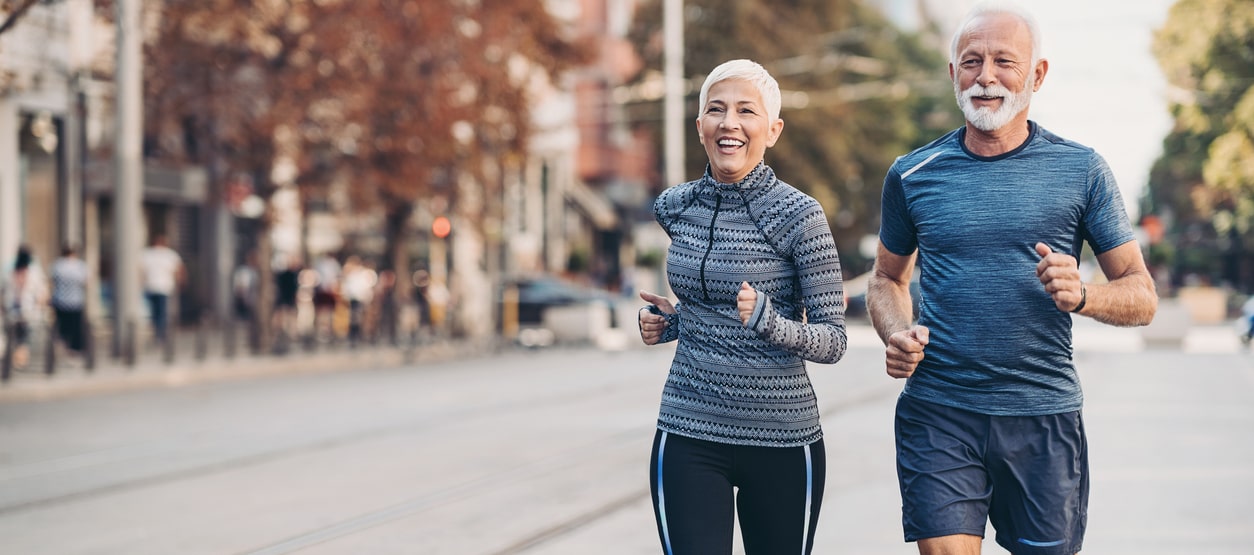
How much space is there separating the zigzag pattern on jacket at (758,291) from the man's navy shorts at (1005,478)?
30cm

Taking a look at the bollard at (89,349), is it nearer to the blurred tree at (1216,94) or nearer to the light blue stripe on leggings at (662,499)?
the light blue stripe on leggings at (662,499)

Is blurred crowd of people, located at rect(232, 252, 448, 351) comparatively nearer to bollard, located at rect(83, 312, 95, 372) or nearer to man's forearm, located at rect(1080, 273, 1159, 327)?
bollard, located at rect(83, 312, 95, 372)

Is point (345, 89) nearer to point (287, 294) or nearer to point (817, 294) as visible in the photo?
point (287, 294)

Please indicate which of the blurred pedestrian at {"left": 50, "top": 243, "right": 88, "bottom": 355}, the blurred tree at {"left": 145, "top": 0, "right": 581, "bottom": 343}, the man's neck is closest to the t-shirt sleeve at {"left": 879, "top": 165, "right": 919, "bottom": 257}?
the man's neck

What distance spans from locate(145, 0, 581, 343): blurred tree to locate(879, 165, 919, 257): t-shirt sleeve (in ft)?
64.1

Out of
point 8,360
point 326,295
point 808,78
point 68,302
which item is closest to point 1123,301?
point 8,360

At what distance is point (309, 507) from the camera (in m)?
8.71

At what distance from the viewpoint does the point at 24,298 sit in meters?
20.5

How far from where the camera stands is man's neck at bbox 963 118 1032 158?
398 centimetres

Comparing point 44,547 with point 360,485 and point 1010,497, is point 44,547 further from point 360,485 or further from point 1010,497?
point 1010,497

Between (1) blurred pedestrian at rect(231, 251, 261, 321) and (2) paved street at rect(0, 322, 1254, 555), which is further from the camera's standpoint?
(1) blurred pedestrian at rect(231, 251, 261, 321)

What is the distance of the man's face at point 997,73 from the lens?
12.9ft

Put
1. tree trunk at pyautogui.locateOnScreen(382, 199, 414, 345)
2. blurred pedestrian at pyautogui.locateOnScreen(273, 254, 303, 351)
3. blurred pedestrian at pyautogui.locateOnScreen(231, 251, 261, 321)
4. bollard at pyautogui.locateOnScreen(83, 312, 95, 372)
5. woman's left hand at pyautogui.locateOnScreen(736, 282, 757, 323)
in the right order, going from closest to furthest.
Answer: woman's left hand at pyautogui.locateOnScreen(736, 282, 757, 323) → bollard at pyautogui.locateOnScreen(83, 312, 95, 372) → tree trunk at pyautogui.locateOnScreen(382, 199, 414, 345) → blurred pedestrian at pyautogui.locateOnScreen(273, 254, 303, 351) → blurred pedestrian at pyautogui.locateOnScreen(231, 251, 261, 321)

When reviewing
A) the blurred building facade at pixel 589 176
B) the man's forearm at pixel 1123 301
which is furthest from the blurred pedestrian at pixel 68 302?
the blurred building facade at pixel 589 176
